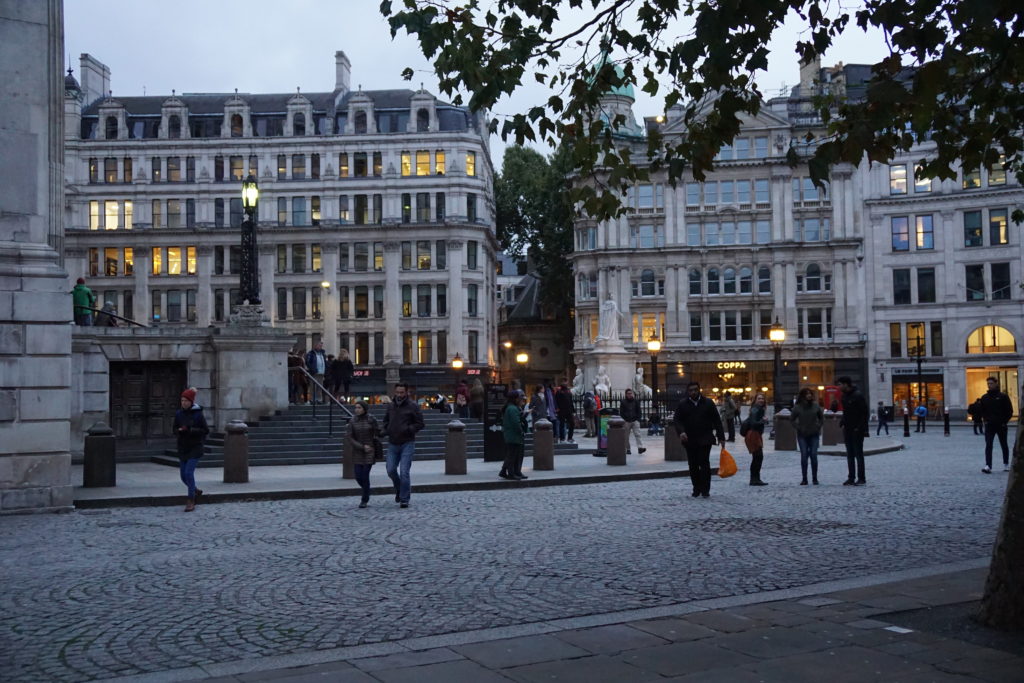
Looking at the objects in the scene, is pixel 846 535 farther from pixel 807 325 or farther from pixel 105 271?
pixel 105 271

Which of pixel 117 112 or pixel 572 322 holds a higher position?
pixel 117 112

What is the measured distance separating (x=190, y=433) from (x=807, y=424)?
→ 34.5 feet

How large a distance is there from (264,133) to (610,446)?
56.0m

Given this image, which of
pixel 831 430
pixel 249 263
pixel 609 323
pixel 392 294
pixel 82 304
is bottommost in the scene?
pixel 831 430

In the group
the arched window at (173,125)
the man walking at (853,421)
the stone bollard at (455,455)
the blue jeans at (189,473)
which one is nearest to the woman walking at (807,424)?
the man walking at (853,421)

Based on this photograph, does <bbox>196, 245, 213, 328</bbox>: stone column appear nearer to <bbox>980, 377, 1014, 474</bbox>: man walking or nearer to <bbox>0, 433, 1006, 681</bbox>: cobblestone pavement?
<bbox>0, 433, 1006, 681</bbox>: cobblestone pavement

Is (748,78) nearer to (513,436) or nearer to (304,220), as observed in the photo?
(513,436)

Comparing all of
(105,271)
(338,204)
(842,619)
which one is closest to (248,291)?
(842,619)

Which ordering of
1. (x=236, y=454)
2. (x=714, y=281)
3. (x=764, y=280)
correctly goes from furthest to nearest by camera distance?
(x=714, y=281) < (x=764, y=280) < (x=236, y=454)

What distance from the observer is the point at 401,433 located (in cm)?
1564

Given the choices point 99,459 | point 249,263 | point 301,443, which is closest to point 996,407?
point 301,443

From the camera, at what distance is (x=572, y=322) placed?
81.1m

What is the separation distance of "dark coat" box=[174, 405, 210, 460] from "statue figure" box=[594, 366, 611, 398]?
23.5 m

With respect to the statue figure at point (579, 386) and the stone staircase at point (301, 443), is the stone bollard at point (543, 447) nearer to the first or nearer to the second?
the stone staircase at point (301, 443)
